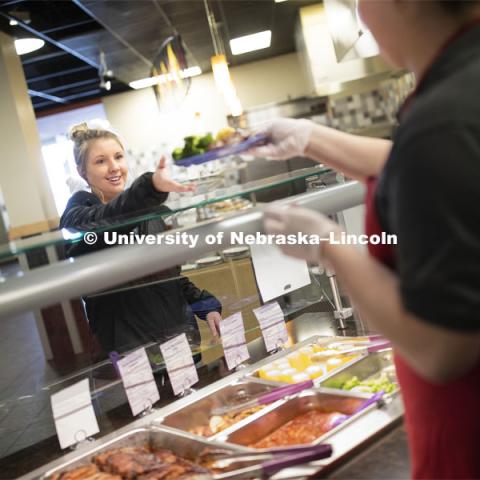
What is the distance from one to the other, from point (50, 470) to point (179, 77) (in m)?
6.47

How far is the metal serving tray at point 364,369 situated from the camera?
195 cm

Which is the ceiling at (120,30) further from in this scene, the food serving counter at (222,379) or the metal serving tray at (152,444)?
the metal serving tray at (152,444)

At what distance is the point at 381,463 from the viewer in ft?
4.55

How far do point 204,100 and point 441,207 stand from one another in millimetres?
12664

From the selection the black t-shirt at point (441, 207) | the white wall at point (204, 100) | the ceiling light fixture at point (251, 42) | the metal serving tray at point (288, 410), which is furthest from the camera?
the white wall at point (204, 100)

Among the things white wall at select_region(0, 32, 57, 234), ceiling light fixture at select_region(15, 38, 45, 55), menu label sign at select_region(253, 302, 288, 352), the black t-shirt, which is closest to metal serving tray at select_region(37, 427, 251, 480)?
menu label sign at select_region(253, 302, 288, 352)

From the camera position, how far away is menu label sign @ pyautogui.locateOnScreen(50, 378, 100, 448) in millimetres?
1622

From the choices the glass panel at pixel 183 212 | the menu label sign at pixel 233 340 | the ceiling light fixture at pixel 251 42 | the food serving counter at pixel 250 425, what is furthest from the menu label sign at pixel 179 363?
the ceiling light fixture at pixel 251 42

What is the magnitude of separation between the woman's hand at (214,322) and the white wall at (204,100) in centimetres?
1103

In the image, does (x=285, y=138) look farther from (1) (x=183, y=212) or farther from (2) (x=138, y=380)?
(2) (x=138, y=380)

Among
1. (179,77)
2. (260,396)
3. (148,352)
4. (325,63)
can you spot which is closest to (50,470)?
A: (148,352)

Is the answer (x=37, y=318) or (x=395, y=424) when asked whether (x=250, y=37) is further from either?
(x=395, y=424)

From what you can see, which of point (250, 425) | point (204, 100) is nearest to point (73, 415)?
point (250, 425)

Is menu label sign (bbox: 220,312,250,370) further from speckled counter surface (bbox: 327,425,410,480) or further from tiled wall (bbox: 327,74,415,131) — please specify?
tiled wall (bbox: 327,74,415,131)
